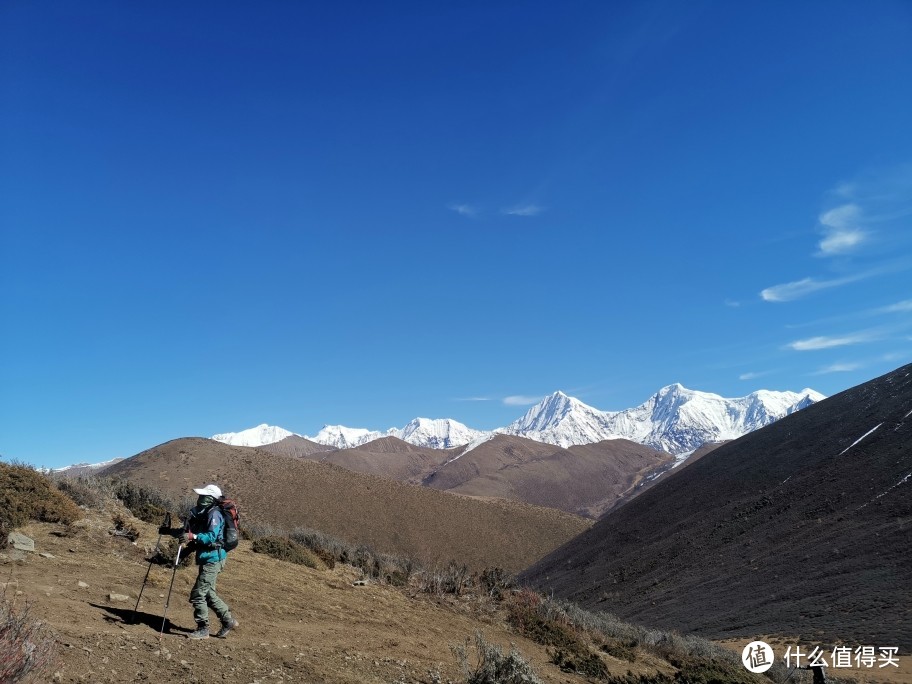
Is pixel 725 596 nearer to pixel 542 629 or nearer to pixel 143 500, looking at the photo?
pixel 542 629

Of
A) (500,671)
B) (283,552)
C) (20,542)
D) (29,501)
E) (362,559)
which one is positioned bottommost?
(500,671)

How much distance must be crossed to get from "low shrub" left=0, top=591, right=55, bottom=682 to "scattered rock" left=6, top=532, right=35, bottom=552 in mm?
5735

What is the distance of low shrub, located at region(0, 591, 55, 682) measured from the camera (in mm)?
4652

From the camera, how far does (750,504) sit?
44469 mm

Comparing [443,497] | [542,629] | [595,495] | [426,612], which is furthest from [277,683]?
[595,495]

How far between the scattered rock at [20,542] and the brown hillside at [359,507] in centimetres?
4873

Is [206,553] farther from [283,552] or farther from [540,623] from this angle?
[540,623]

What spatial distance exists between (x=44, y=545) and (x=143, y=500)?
6.75m

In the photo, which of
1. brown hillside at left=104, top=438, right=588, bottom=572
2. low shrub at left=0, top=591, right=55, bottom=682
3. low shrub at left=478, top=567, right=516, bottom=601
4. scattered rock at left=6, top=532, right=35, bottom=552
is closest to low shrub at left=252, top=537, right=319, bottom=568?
low shrub at left=478, top=567, right=516, bottom=601

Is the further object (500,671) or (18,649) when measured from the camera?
(500,671)

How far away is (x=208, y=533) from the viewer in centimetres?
776

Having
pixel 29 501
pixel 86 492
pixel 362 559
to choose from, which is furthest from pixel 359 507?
pixel 29 501

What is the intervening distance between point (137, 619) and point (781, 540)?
1474 inches

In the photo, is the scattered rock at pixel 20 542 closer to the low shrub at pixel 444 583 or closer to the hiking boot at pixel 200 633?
the hiking boot at pixel 200 633
